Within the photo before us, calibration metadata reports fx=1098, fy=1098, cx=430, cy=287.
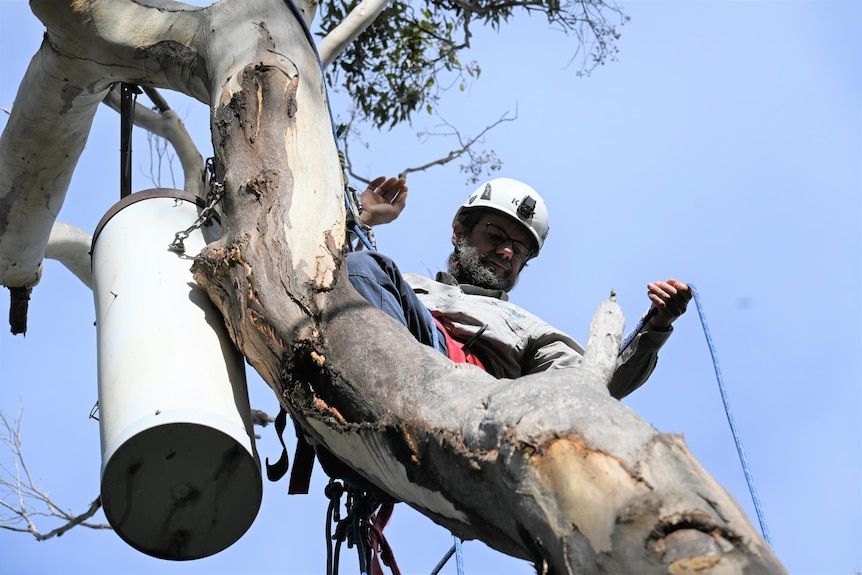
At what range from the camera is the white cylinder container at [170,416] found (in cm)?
243

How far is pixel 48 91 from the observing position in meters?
3.57

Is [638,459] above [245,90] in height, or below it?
below

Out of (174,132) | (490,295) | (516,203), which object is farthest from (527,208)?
(174,132)

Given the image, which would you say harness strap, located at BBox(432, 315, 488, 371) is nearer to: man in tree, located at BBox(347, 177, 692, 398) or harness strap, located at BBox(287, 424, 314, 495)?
man in tree, located at BBox(347, 177, 692, 398)

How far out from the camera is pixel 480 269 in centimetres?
448

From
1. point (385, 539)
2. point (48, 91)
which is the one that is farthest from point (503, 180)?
point (385, 539)

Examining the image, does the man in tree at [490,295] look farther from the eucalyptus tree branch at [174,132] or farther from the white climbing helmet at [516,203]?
the eucalyptus tree branch at [174,132]

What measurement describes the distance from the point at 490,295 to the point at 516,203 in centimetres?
64

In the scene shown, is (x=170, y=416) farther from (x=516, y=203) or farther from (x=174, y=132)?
(x=174, y=132)

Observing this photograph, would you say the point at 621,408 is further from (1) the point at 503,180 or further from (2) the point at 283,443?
(1) the point at 503,180

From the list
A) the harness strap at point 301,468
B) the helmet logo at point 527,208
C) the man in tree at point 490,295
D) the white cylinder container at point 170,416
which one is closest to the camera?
the white cylinder container at point 170,416

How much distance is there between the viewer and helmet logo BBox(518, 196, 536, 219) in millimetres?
4727

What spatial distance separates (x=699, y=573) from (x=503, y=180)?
3529mm

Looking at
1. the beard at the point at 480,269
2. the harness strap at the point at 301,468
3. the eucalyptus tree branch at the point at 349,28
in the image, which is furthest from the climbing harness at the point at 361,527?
the eucalyptus tree branch at the point at 349,28
